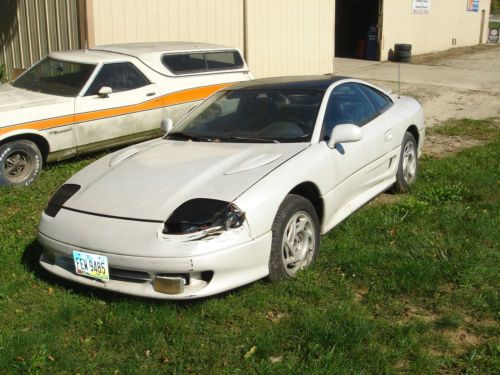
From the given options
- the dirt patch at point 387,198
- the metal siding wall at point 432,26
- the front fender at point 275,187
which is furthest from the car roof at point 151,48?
the metal siding wall at point 432,26

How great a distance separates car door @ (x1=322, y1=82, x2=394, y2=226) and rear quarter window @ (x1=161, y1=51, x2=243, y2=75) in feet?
10.8

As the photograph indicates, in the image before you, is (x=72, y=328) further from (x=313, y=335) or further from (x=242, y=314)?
(x=313, y=335)

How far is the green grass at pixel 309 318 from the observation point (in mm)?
3496

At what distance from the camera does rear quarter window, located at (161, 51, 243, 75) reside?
28.4ft

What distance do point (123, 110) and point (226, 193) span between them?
4116mm

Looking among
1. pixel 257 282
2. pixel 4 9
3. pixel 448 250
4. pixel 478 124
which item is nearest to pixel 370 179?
pixel 448 250

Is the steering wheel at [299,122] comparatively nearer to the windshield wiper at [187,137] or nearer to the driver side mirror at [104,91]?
the windshield wiper at [187,137]

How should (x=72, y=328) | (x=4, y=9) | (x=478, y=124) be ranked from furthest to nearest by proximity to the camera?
(x=4, y=9)
(x=478, y=124)
(x=72, y=328)

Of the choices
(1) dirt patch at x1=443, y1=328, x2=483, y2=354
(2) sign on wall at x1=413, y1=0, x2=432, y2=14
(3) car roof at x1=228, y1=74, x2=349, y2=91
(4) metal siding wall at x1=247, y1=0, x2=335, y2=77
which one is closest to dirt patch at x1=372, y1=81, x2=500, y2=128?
(4) metal siding wall at x1=247, y1=0, x2=335, y2=77

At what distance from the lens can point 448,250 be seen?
4.88 m

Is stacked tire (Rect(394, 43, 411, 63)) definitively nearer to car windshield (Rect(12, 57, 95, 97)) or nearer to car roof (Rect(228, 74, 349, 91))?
car windshield (Rect(12, 57, 95, 97))

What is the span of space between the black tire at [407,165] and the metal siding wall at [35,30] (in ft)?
21.4

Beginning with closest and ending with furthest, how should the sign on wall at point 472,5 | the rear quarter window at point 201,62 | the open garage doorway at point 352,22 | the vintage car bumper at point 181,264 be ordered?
1. the vintage car bumper at point 181,264
2. the rear quarter window at point 201,62
3. the open garage doorway at point 352,22
4. the sign on wall at point 472,5

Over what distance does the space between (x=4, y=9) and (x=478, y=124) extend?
8791 millimetres
